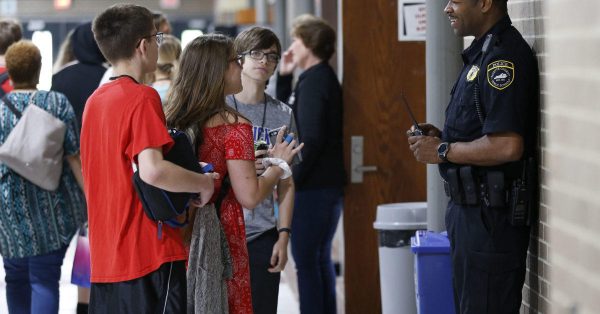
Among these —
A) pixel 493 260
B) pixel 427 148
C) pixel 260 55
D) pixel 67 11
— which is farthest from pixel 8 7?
pixel 493 260

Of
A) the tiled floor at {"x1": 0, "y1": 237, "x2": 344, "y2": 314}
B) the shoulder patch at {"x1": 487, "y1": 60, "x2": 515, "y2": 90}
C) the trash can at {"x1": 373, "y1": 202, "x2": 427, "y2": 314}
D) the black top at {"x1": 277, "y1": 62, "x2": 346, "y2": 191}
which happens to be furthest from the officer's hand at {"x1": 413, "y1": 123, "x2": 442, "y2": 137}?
the tiled floor at {"x1": 0, "y1": 237, "x2": 344, "y2": 314}

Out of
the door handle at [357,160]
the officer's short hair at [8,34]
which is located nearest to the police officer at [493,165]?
the door handle at [357,160]

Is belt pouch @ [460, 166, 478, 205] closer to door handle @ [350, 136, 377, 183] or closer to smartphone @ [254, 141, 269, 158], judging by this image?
smartphone @ [254, 141, 269, 158]

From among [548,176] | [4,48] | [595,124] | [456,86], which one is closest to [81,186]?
[4,48]

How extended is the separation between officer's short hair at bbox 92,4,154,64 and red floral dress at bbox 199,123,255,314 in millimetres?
406

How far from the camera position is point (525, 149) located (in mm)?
3838

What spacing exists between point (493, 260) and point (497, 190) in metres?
0.25

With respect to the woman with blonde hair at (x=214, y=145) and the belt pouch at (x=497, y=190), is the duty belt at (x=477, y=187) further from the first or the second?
the woman with blonde hair at (x=214, y=145)

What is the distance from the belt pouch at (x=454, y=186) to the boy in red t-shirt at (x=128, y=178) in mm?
891

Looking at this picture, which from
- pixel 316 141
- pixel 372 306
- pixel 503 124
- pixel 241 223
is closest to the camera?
pixel 503 124

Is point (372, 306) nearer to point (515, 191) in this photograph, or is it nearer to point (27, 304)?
point (27, 304)

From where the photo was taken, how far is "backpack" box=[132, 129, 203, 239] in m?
3.54

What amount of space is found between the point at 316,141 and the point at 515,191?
2.19 meters

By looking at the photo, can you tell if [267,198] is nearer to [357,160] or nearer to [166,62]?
[357,160]
